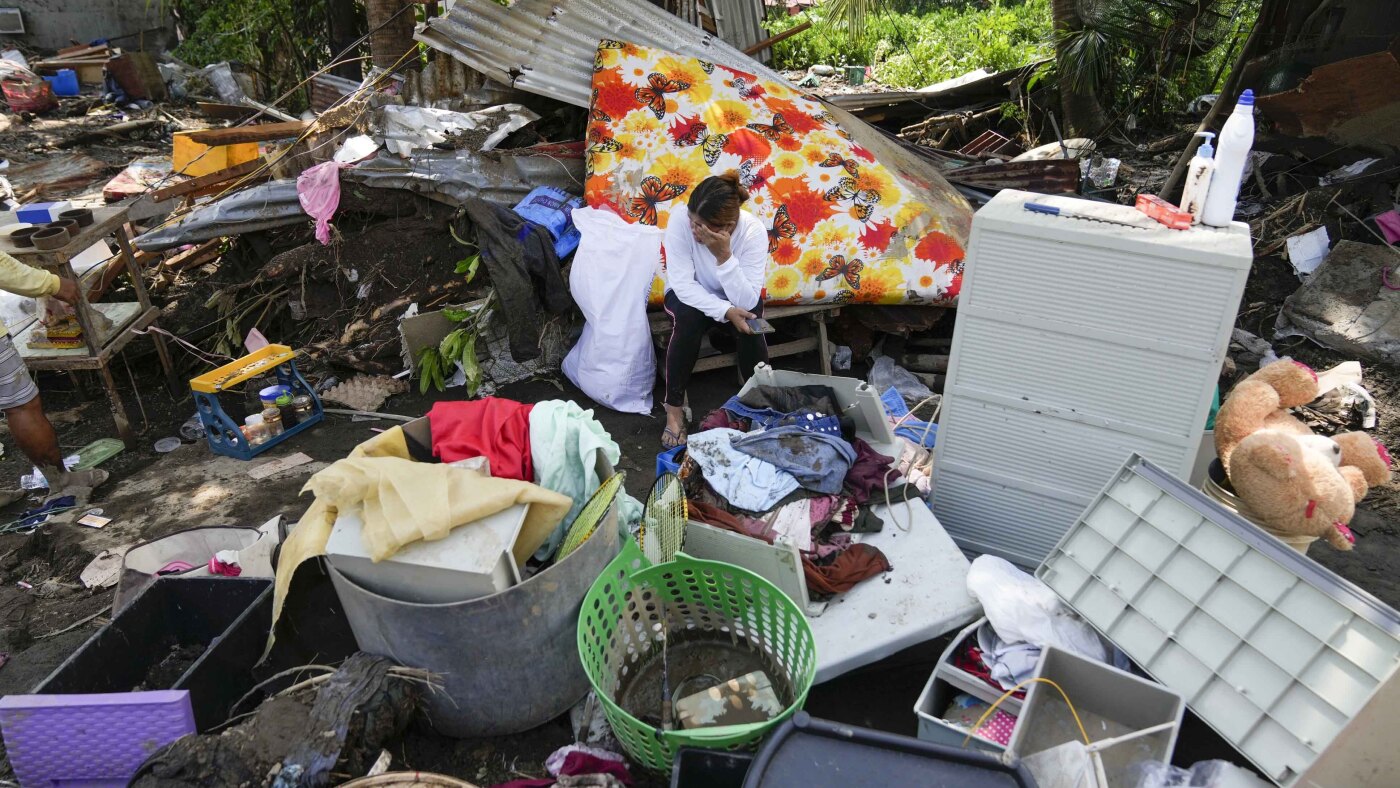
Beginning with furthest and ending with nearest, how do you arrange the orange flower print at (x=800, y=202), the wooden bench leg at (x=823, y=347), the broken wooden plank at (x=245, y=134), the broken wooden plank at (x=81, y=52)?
1. the broken wooden plank at (x=81, y=52)
2. the broken wooden plank at (x=245, y=134)
3. the orange flower print at (x=800, y=202)
4. the wooden bench leg at (x=823, y=347)

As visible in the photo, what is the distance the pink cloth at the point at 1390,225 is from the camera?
548 cm

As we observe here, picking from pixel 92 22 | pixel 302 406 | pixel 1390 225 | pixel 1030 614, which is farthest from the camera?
pixel 92 22

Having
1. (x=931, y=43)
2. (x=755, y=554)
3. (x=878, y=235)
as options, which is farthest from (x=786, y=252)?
(x=931, y=43)

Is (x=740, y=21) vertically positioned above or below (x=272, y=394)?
above

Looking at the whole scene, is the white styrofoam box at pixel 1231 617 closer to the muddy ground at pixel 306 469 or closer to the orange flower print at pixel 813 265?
the muddy ground at pixel 306 469

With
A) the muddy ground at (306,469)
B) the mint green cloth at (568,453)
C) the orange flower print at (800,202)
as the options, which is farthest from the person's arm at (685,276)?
the mint green cloth at (568,453)

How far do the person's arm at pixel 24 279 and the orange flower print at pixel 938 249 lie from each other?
444 cm

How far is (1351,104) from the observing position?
6086mm

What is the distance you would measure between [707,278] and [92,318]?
127 inches

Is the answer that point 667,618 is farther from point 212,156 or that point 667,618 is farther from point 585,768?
point 212,156

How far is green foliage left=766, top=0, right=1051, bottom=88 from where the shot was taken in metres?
12.5

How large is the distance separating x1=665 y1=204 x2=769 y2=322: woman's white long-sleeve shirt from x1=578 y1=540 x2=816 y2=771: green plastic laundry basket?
A: 1.72 meters

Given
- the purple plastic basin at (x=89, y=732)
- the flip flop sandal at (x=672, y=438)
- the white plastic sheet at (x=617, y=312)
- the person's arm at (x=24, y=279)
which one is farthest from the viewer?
the white plastic sheet at (x=617, y=312)

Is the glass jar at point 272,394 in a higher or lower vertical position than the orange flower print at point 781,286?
lower
